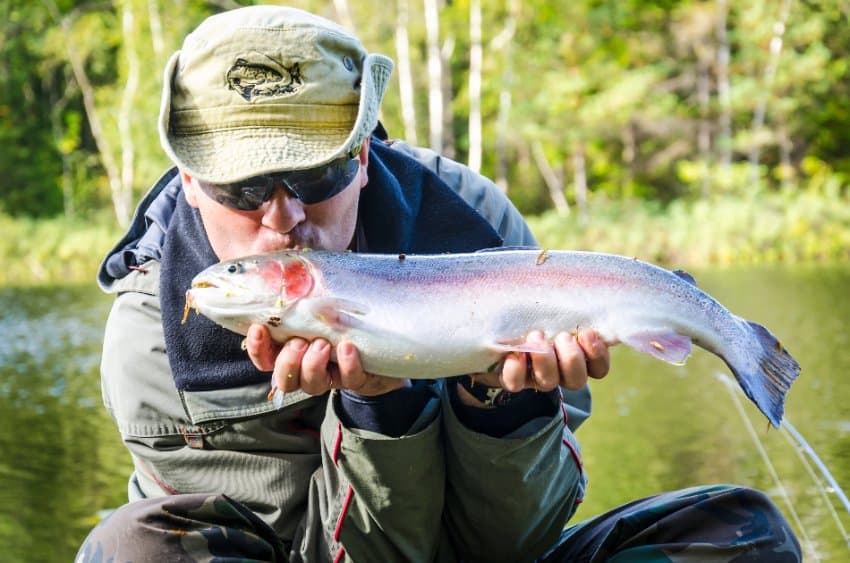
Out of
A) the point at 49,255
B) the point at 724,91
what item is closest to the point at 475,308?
the point at 49,255

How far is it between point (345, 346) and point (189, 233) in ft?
2.48

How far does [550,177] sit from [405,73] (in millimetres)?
7641

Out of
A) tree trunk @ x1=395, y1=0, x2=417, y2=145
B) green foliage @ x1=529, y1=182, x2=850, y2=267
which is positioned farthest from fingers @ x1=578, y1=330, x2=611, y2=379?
tree trunk @ x1=395, y1=0, x2=417, y2=145

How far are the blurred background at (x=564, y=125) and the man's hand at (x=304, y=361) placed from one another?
11549 mm

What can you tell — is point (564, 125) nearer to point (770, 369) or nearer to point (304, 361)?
point (770, 369)

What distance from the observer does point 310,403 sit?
10.3 ft

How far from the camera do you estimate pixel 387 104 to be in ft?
97.9

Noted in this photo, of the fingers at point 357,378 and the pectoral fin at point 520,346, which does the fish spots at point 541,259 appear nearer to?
the pectoral fin at point 520,346

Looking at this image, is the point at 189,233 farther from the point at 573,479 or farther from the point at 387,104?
the point at 387,104

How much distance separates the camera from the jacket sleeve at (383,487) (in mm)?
2807

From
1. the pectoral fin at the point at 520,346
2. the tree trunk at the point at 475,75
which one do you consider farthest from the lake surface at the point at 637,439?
the tree trunk at the point at 475,75

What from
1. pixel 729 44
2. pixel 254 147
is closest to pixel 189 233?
pixel 254 147

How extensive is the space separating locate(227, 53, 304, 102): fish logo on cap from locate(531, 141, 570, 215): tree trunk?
29.8 meters

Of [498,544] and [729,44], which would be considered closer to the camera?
[498,544]
